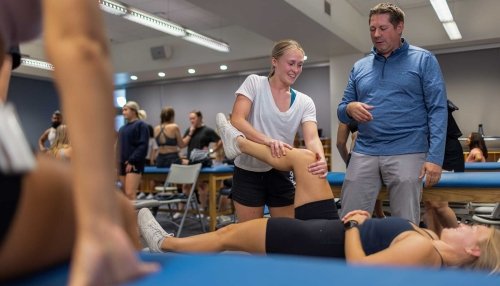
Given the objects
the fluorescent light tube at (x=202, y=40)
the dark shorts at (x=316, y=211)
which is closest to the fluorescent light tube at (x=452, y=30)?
the fluorescent light tube at (x=202, y=40)

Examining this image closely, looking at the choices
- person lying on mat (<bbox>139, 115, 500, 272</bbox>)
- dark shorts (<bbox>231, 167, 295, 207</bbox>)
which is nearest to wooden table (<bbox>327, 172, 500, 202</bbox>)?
dark shorts (<bbox>231, 167, 295, 207</bbox>)

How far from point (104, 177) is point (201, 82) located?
1054 centimetres

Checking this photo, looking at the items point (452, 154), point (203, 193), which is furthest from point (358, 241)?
point (203, 193)

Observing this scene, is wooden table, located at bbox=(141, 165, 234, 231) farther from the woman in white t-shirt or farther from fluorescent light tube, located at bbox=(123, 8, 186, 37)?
the woman in white t-shirt

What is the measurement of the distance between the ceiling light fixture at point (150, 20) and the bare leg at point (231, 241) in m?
3.68

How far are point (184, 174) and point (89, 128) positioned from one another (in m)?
4.53

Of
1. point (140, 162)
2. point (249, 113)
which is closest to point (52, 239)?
point (249, 113)

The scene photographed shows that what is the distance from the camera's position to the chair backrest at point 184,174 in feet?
16.4

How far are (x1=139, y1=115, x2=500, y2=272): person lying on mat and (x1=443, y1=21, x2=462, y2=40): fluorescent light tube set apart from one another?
566cm

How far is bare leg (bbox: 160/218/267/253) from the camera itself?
190 centimetres

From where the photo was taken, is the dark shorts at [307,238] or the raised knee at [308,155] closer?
the dark shorts at [307,238]

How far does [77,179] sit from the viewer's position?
59 cm

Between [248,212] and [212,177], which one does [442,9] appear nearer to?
[212,177]

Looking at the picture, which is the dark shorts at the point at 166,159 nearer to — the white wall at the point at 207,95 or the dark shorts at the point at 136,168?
the dark shorts at the point at 136,168
